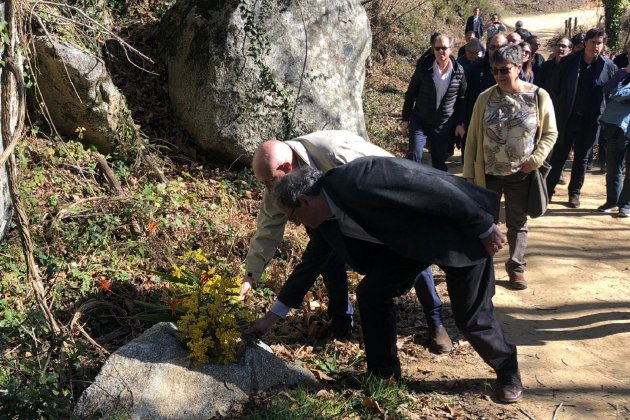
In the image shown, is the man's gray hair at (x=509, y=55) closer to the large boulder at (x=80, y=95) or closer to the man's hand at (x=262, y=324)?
the man's hand at (x=262, y=324)

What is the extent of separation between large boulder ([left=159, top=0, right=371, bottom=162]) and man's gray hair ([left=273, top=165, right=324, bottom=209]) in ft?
13.8

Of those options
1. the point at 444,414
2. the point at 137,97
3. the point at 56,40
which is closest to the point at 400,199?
the point at 444,414

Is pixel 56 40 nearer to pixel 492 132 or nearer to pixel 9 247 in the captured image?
pixel 9 247

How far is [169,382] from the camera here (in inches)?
143

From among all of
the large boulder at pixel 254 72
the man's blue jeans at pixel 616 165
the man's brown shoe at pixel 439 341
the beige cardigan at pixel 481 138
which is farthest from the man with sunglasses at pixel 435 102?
the man's brown shoe at pixel 439 341

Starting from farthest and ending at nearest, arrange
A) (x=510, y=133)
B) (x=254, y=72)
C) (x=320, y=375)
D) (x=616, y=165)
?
(x=616, y=165)
(x=254, y=72)
(x=510, y=133)
(x=320, y=375)

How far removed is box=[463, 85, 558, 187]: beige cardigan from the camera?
5.14m

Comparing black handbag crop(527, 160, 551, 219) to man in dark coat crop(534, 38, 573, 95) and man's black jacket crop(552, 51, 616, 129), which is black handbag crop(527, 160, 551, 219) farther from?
man in dark coat crop(534, 38, 573, 95)

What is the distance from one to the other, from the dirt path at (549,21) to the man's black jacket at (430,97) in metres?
18.8

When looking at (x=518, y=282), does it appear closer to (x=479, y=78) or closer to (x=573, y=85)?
(x=479, y=78)

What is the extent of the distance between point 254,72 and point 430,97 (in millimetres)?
2153

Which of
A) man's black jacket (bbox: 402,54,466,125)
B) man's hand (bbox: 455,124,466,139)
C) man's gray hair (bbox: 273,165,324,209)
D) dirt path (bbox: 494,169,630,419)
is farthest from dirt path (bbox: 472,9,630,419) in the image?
man's gray hair (bbox: 273,165,324,209)

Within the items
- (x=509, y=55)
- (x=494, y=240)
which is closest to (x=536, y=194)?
(x=509, y=55)

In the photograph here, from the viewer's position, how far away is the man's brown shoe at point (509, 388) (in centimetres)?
389
